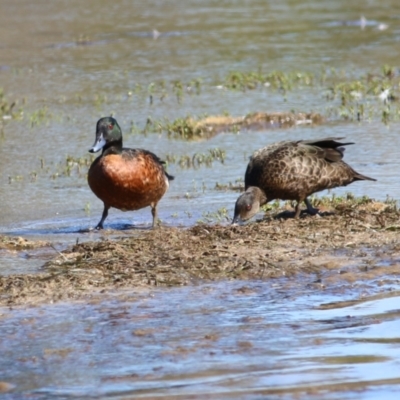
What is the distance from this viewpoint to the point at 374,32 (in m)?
18.7

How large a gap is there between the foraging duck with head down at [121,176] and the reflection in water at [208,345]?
242cm

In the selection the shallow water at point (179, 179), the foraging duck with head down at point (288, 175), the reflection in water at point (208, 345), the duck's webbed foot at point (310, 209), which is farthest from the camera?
the duck's webbed foot at point (310, 209)

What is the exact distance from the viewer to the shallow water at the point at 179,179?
Answer: 492 centimetres

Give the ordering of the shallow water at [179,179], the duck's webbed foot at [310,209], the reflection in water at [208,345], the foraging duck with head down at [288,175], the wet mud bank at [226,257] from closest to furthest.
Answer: the reflection in water at [208,345], the shallow water at [179,179], the wet mud bank at [226,257], the foraging duck with head down at [288,175], the duck's webbed foot at [310,209]

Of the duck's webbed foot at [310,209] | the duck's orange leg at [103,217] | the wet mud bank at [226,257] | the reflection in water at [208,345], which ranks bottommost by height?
the duck's orange leg at [103,217]

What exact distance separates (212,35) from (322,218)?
447 inches

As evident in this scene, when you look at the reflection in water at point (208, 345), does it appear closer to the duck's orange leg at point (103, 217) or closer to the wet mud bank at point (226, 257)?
the wet mud bank at point (226, 257)

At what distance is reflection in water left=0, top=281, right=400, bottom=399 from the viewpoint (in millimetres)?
4719

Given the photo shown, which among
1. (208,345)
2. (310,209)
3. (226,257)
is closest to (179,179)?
(310,209)

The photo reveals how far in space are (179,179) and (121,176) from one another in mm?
1803

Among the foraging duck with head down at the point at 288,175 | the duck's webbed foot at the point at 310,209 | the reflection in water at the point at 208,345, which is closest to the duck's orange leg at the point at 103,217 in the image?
the foraging duck with head down at the point at 288,175

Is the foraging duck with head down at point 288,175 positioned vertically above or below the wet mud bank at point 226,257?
above

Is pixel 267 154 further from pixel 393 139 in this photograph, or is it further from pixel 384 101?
pixel 384 101

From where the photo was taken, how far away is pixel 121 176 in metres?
8.77
